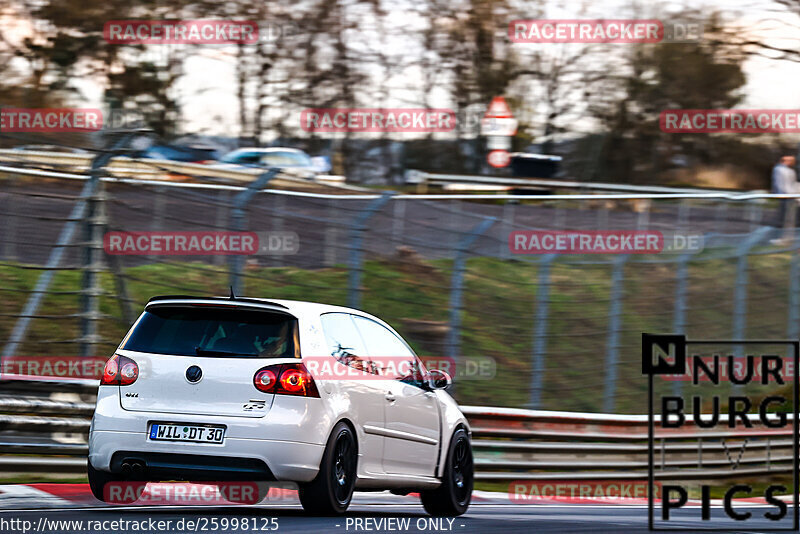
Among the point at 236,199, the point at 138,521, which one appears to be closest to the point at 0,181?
the point at 236,199

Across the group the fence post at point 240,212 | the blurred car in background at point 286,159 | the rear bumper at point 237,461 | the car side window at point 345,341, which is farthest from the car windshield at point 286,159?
the rear bumper at point 237,461

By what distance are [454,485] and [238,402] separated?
2522 millimetres

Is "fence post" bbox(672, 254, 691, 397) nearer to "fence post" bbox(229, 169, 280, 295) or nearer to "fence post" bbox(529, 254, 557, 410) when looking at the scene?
"fence post" bbox(529, 254, 557, 410)

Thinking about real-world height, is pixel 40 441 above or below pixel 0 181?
below

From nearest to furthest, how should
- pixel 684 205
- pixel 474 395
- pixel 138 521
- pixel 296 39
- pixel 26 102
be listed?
pixel 138 521
pixel 474 395
pixel 684 205
pixel 26 102
pixel 296 39

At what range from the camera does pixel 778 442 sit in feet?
46.3

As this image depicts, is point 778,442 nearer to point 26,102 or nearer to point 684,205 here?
point 684,205

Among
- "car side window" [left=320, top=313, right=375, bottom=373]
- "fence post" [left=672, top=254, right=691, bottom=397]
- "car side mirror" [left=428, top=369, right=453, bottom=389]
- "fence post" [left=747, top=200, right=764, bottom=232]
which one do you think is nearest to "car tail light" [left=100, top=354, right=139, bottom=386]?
"car side window" [left=320, top=313, right=375, bottom=373]

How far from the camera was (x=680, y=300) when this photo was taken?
1493 centimetres

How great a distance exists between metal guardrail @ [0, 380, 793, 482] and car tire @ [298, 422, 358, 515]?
111 inches

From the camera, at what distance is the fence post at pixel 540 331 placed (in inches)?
524

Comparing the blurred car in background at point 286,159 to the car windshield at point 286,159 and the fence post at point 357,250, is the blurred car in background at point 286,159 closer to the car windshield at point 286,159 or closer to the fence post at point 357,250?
the car windshield at point 286,159

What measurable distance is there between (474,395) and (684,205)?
6.18m

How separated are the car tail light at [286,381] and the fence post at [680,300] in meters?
7.87
